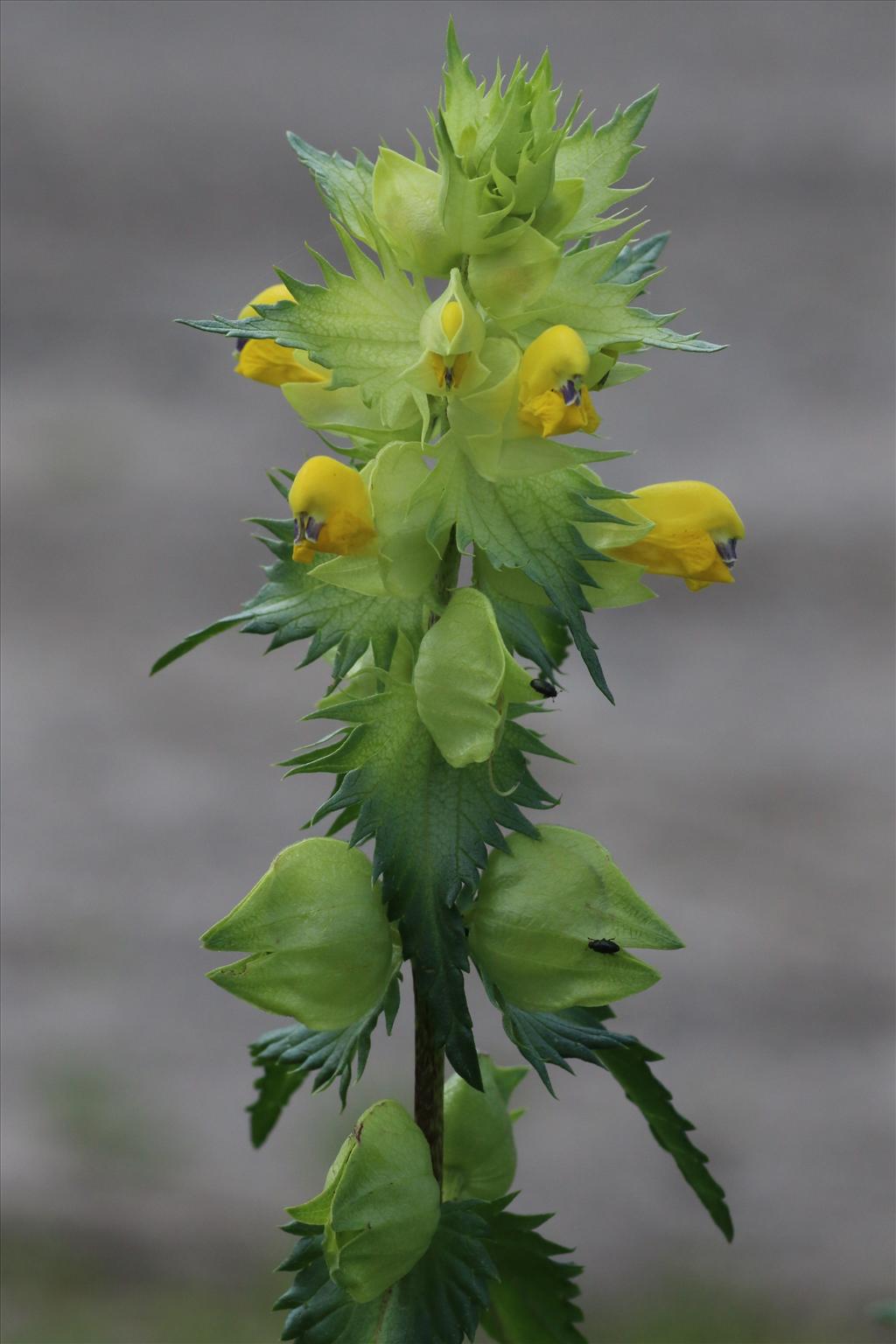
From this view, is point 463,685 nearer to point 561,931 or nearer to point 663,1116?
point 561,931

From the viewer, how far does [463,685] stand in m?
0.58

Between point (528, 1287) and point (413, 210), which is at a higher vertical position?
point (413, 210)

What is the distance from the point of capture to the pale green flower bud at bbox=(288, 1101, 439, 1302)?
597 millimetres

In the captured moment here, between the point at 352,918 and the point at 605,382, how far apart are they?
27 cm

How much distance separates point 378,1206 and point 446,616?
251mm

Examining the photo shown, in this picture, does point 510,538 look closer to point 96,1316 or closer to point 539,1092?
point 96,1316

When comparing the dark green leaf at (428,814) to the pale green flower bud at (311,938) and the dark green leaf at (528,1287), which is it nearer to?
the pale green flower bud at (311,938)

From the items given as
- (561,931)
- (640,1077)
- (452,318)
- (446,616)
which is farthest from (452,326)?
(640,1077)

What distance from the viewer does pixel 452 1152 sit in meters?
0.70

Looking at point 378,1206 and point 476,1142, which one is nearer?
point 378,1206

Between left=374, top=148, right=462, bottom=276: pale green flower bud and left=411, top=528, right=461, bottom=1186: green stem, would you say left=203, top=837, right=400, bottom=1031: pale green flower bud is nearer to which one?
left=411, top=528, right=461, bottom=1186: green stem

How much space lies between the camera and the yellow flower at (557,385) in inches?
22.3

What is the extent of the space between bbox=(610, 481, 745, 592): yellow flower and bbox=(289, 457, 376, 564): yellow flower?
118 mm

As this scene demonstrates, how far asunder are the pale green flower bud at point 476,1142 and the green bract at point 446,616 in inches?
1.9
